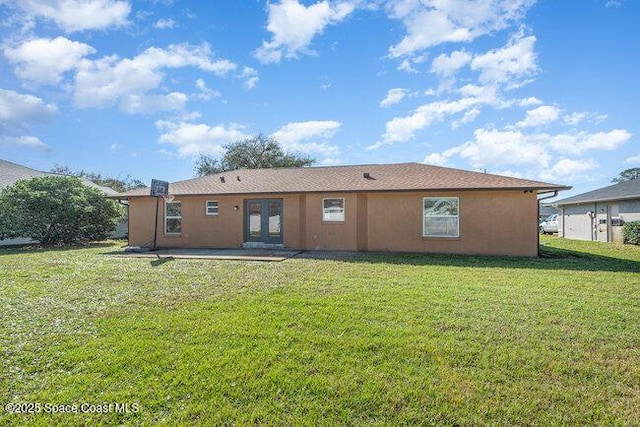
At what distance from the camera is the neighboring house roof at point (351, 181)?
11883 mm

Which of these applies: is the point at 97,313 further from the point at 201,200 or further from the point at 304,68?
the point at 304,68

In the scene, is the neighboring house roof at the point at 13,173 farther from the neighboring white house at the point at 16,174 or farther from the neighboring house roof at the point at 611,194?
the neighboring house roof at the point at 611,194

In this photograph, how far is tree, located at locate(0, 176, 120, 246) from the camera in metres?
15.4

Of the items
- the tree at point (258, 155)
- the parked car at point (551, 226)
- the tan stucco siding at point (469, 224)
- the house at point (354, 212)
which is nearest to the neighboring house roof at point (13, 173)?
the house at point (354, 212)

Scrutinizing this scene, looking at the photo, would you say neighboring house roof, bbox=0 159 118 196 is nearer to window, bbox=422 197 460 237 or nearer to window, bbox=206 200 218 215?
window, bbox=206 200 218 215

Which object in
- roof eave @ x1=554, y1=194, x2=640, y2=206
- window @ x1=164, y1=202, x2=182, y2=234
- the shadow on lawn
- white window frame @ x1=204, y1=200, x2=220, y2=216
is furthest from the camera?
roof eave @ x1=554, y1=194, x2=640, y2=206

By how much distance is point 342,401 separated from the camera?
2.83m

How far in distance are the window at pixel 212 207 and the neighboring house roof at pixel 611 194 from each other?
65.4 ft

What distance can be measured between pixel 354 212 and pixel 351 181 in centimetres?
150

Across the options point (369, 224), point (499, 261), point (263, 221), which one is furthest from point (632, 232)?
point (263, 221)

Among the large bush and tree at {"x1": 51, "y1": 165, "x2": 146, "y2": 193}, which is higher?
tree at {"x1": 51, "y1": 165, "x2": 146, "y2": 193}

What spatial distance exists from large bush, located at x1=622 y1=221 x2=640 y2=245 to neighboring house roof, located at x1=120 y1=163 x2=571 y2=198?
30.3 ft

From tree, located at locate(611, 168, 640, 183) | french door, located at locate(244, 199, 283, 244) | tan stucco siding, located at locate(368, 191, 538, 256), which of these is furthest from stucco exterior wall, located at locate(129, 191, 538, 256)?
tree, located at locate(611, 168, 640, 183)

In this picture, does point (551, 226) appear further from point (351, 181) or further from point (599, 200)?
point (351, 181)
